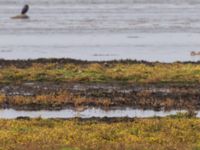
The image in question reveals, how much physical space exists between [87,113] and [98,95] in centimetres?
325

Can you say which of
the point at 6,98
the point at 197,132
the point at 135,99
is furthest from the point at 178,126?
the point at 6,98

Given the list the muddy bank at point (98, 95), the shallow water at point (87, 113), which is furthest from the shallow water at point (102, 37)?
the shallow water at point (87, 113)

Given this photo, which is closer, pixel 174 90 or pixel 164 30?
pixel 174 90

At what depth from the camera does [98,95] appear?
2691 cm

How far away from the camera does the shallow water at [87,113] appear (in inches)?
914

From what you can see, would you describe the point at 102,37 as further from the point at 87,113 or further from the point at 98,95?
the point at 87,113

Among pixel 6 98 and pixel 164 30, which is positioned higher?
pixel 6 98

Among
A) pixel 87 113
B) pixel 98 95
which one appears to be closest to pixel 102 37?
pixel 98 95

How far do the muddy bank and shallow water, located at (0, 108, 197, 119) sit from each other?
610mm

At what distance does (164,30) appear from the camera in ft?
Answer: 196

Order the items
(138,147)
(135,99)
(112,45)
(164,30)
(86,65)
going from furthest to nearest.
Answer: (164,30), (112,45), (86,65), (135,99), (138,147)

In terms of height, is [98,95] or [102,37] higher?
[98,95]

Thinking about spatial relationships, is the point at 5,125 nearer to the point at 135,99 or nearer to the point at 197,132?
the point at 197,132

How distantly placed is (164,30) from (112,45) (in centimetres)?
1264
